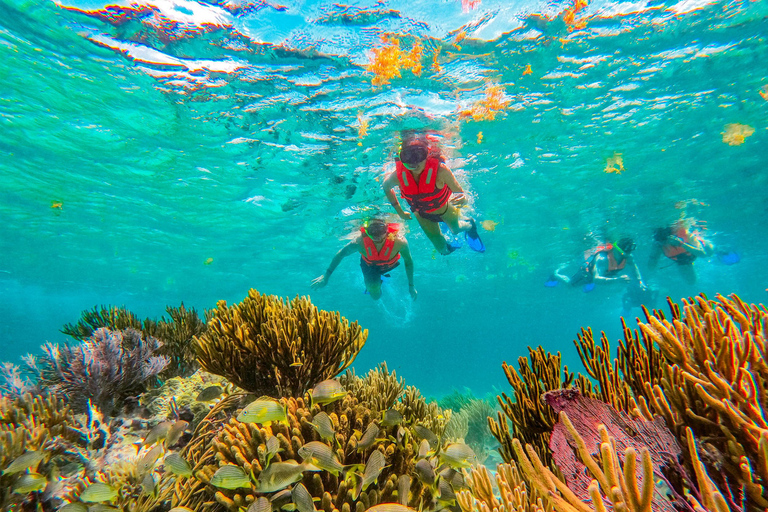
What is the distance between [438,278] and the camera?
37.1m

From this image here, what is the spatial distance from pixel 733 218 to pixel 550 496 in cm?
3066

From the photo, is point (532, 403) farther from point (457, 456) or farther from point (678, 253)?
point (678, 253)

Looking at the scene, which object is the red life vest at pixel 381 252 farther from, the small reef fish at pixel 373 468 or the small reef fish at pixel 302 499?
the small reef fish at pixel 302 499

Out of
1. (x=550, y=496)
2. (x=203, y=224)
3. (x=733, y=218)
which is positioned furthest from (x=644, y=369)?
(x=733, y=218)

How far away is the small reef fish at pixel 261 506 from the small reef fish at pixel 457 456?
4.76ft

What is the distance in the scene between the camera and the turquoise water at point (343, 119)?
27.0 ft

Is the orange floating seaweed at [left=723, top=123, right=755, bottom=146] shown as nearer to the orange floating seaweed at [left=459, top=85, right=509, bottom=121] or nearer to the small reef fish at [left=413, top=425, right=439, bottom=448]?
the orange floating seaweed at [left=459, top=85, right=509, bottom=121]

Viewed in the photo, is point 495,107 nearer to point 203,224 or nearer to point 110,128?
point 110,128

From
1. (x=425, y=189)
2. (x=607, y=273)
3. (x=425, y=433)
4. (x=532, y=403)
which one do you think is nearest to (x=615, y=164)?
(x=607, y=273)

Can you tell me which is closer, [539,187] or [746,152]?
[746,152]

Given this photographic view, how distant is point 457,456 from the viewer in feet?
9.18

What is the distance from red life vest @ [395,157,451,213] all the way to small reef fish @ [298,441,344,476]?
6917mm

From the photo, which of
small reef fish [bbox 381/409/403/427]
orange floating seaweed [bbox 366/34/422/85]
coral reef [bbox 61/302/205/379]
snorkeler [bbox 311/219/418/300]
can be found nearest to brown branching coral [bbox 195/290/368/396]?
small reef fish [bbox 381/409/403/427]

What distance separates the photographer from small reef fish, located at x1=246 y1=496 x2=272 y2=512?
232 cm
